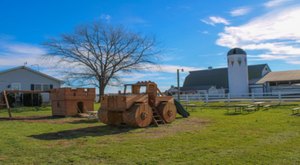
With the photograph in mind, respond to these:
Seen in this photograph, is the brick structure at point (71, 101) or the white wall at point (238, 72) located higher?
the white wall at point (238, 72)

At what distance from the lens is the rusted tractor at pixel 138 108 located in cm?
1332

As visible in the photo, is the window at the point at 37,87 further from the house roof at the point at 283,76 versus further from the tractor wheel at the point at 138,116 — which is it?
the house roof at the point at 283,76

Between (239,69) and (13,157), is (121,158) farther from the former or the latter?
(239,69)

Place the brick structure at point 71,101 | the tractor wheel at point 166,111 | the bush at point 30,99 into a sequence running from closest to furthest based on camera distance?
the tractor wheel at point 166,111
the brick structure at point 71,101
the bush at point 30,99

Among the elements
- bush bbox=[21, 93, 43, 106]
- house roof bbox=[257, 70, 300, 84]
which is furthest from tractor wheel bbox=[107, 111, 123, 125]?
house roof bbox=[257, 70, 300, 84]

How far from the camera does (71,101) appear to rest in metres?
21.0

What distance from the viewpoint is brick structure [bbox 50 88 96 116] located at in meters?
20.8

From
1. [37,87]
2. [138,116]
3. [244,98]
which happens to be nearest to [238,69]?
[244,98]

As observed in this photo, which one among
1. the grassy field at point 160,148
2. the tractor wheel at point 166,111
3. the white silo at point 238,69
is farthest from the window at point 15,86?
the white silo at point 238,69

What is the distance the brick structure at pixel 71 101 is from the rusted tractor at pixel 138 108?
21.1ft

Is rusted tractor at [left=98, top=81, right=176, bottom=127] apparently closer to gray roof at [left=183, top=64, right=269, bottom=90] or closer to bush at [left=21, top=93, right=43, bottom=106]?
bush at [left=21, top=93, right=43, bottom=106]

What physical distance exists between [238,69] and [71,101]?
105 ft

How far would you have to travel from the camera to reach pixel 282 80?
149ft

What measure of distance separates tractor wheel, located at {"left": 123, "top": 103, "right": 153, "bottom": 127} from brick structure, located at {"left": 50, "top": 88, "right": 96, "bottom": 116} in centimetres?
844
